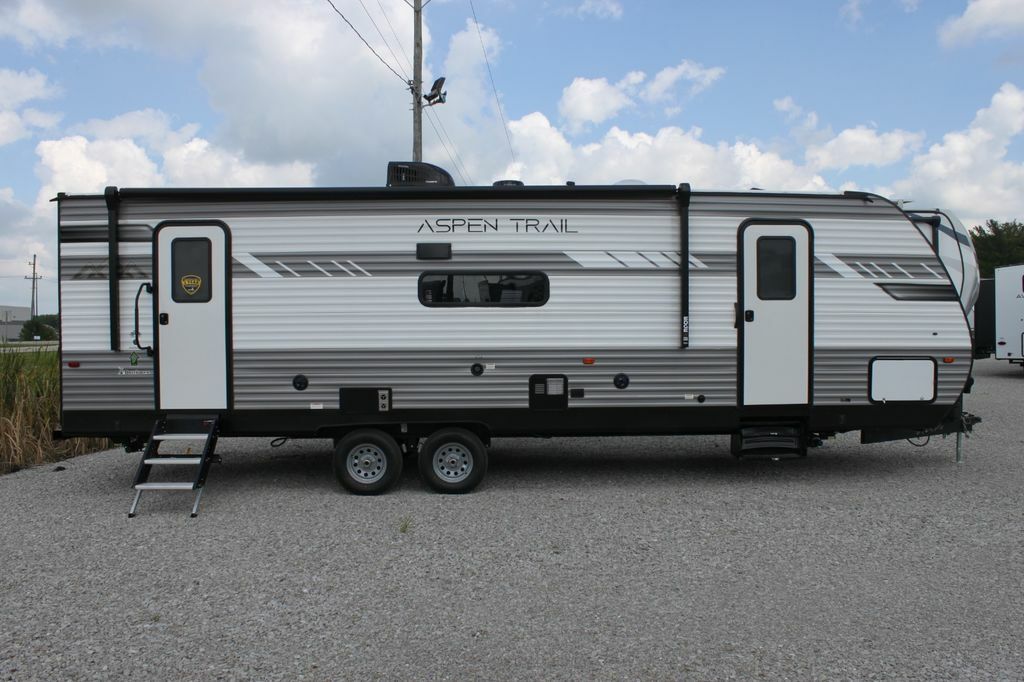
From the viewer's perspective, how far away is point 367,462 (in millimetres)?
7145

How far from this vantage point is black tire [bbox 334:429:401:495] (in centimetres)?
709

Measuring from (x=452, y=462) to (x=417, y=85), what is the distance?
9.81 meters

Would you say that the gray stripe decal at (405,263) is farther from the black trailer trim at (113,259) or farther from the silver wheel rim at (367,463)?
the silver wheel rim at (367,463)

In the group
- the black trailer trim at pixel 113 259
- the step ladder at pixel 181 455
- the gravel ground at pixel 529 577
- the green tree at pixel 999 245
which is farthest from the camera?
the green tree at pixel 999 245

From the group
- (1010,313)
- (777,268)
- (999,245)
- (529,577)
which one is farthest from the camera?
(999,245)

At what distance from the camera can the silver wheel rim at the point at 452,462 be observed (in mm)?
7141

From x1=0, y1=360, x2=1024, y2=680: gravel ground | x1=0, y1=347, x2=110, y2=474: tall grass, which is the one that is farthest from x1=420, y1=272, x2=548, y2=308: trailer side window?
x1=0, y1=347, x2=110, y2=474: tall grass

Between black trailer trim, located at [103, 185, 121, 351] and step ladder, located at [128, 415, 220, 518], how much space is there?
88cm

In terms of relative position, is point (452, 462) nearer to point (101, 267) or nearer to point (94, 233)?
point (101, 267)

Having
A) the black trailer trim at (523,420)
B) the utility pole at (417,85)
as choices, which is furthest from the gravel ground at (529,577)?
the utility pole at (417,85)

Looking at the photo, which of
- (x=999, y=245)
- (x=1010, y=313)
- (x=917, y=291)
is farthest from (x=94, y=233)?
(x=999, y=245)

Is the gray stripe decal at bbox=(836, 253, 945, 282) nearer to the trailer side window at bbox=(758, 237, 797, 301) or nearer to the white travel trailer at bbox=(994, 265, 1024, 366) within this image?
the trailer side window at bbox=(758, 237, 797, 301)

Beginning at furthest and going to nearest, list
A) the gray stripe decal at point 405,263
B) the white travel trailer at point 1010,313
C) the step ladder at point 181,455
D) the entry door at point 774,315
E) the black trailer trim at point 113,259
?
the white travel trailer at point 1010,313 → the entry door at point 774,315 → the gray stripe decal at point 405,263 → the black trailer trim at point 113,259 → the step ladder at point 181,455

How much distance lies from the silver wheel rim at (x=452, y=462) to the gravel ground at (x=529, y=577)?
241 millimetres
